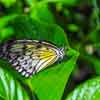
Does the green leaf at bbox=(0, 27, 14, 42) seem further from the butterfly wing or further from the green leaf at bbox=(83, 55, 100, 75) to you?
the butterfly wing

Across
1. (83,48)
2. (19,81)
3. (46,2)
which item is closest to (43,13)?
(46,2)

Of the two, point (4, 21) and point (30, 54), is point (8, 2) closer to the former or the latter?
point (4, 21)

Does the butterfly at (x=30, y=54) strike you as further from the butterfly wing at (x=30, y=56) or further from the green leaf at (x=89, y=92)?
the green leaf at (x=89, y=92)

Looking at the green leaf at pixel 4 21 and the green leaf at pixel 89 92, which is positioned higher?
the green leaf at pixel 89 92

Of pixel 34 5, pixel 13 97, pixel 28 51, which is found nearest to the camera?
pixel 13 97

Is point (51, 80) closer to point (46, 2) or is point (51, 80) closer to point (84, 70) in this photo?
point (46, 2)

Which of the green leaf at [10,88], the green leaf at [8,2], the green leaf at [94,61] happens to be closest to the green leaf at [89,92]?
the green leaf at [10,88]

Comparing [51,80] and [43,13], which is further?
[43,13]
